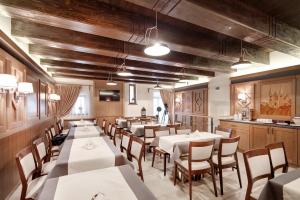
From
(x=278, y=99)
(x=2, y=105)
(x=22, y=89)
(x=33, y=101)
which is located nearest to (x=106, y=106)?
(x=33, y=101)

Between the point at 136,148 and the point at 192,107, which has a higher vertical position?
the point at 192,107

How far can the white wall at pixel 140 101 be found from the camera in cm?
834

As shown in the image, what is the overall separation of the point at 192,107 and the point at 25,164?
6.45 meters

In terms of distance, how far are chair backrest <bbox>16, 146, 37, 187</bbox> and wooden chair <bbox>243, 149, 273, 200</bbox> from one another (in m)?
2.35

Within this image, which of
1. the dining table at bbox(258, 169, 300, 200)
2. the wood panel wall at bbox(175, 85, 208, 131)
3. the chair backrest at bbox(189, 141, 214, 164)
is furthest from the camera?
the wood panel wall at bbox(175, 85, 208, 131)

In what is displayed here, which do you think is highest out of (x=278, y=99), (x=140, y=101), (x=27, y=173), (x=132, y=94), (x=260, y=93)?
(x=132, y=94)

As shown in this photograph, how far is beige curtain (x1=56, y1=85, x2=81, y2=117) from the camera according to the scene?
22.7ft

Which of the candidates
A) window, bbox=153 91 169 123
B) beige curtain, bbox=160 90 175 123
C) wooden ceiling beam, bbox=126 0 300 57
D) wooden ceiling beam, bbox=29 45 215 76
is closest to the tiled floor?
wooden ceiling beam, bbox=126 0 300 57

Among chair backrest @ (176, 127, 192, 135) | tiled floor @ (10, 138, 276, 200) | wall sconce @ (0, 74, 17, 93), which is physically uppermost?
wall sconce @ (0, 74, 17, 93)

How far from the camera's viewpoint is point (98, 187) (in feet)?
4.01

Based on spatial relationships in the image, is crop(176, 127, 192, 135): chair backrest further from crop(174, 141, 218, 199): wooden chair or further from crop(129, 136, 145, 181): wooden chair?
crop(129, 136, 145, 181): wooden chair

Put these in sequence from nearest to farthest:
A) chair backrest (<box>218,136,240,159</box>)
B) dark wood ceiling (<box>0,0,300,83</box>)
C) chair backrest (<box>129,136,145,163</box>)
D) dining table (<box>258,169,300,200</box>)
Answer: dining table (<box>258,169,300,200</box>), dark wood ceiling (<box>0,0,300,83</box>), chair backrest (<box>129,136,145,163</box>), chair backrest (<box>218,136,240,159</box>)

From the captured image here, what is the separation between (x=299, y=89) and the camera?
3.66m

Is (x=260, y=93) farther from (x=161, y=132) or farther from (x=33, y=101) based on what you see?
(x=33, y=101)
